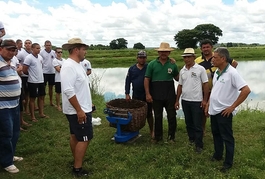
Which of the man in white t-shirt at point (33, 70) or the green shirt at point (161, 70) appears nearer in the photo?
the green shirt at point (161, 70)

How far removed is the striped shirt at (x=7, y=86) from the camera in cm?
376

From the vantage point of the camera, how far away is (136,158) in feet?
14.5

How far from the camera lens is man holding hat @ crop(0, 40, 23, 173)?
3.76m

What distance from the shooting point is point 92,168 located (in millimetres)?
4199

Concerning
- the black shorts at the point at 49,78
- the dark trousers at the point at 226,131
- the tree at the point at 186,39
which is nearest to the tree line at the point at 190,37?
the tree at the point at 186,39

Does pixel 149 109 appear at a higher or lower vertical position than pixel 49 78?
lower

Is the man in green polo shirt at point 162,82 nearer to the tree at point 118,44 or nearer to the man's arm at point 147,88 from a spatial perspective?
the man's arm at point 147,88

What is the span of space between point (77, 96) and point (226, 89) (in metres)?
2.08

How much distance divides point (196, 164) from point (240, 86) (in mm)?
1368

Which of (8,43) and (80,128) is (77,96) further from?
(8,43)

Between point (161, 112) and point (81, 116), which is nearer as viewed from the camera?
point (81, 116)

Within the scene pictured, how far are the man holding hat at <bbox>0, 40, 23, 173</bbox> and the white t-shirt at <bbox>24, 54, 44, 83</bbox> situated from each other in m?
2.28

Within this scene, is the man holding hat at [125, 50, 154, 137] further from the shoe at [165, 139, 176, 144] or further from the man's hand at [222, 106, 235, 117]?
the man's hand at [222, 106, 235, 117]

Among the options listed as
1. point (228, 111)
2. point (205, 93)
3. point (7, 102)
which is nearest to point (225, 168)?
point (228, 111)
